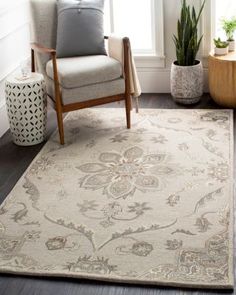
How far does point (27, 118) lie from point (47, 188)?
0.69 metres

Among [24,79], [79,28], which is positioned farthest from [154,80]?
[24,79]

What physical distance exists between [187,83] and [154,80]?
0.47 metres

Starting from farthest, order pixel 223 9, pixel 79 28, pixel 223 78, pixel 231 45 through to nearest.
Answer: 1. pixel 223 9
2. pixel 231 45
3. pixel 223 78
4. pixel 79 28

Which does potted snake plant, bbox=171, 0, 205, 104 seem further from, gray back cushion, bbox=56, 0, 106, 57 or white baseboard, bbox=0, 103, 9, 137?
white baseboard, bbox=0, 103, 9, 137

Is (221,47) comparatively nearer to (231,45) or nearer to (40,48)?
(231,45)

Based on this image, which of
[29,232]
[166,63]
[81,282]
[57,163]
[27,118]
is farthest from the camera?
[166,63]

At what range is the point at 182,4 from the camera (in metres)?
4.16

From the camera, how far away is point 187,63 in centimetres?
411

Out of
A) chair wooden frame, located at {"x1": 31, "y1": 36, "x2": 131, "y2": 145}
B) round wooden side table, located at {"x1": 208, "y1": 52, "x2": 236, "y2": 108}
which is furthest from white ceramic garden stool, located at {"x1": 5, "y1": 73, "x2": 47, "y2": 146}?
round wooden side table, located at {"x1": 208, "y1": 52, "x2": 236, "y2": 108}

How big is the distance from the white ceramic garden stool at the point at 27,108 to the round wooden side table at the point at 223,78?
1267 mm

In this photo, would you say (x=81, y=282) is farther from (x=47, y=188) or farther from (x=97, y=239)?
(x=47, y=188)

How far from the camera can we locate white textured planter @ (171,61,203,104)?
405cm

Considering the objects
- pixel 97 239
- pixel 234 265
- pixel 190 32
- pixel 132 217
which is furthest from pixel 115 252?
pixel 190 32

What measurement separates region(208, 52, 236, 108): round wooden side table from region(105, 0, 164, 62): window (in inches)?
21.7
